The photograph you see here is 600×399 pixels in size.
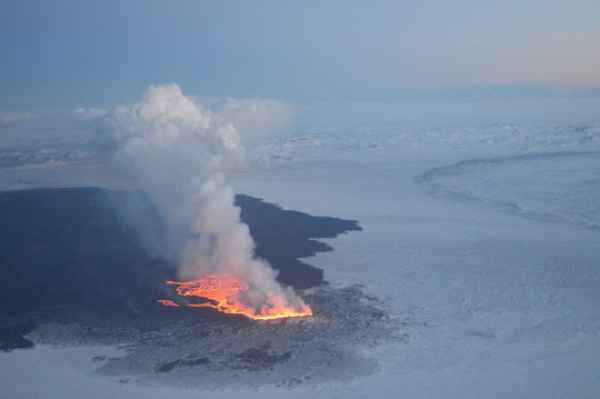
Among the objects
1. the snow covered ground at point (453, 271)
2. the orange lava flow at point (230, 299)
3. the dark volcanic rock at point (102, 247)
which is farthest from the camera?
the dark volcanic rock at point (102, 247)

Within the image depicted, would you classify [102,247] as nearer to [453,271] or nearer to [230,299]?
[230,299]

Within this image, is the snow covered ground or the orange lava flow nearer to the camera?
the snow covered ground

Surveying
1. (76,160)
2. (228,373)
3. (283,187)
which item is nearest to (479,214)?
(283,187)

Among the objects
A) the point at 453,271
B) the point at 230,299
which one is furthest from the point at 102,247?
the point at 453,271

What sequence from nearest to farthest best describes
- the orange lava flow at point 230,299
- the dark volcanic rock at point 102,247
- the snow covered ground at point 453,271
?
the snow covered ground at point 453,271, the orange lava flow at point 230,299, the dark volcanic rock at point 102,247

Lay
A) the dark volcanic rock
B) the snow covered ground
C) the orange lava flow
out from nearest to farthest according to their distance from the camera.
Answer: the snow covered ground, the orange lava flow, the dark volcanic rock

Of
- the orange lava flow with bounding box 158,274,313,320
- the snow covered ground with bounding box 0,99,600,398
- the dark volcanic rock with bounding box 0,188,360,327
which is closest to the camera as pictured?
the snow covered ground with bounding box 0,99,600,398
